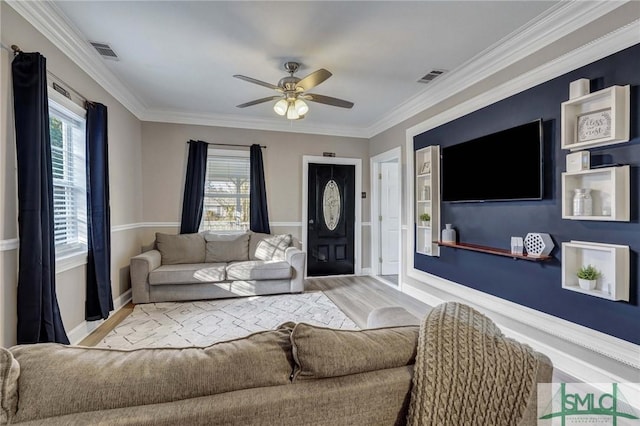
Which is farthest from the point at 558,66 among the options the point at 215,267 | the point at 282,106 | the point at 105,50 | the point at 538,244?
the point at 215,267

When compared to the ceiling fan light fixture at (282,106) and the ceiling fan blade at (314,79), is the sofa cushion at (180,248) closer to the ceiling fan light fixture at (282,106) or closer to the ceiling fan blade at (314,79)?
the ceiling fan light fixture at (282,106)

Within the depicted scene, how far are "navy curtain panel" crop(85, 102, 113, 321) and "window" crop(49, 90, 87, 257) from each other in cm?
9

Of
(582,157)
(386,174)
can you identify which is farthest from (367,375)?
(386,174)

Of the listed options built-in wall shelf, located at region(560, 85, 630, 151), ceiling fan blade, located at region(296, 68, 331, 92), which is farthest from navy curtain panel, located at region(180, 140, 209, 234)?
built-in wall shelf, located at region(560, 85, 630, 151)

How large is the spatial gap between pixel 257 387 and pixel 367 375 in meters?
0.32

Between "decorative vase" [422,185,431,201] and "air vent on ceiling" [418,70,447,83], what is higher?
"air vent on ceiling" [418,70,447,83]

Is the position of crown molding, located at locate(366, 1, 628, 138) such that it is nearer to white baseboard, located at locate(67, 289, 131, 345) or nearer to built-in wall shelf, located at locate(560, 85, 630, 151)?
built-in wall shelf, located at locate(560, 85, 630, 151)

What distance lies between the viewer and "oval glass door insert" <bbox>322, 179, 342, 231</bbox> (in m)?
5.63

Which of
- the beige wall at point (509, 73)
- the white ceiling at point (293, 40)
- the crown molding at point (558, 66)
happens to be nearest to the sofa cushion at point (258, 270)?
the beige wall at point (509, 73)

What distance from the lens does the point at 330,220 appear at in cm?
566

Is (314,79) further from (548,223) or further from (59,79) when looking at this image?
(548,223)

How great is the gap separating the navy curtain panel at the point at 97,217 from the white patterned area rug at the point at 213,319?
0.35 m

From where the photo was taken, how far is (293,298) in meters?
4.27

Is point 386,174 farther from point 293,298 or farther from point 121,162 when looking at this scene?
point 121,162
